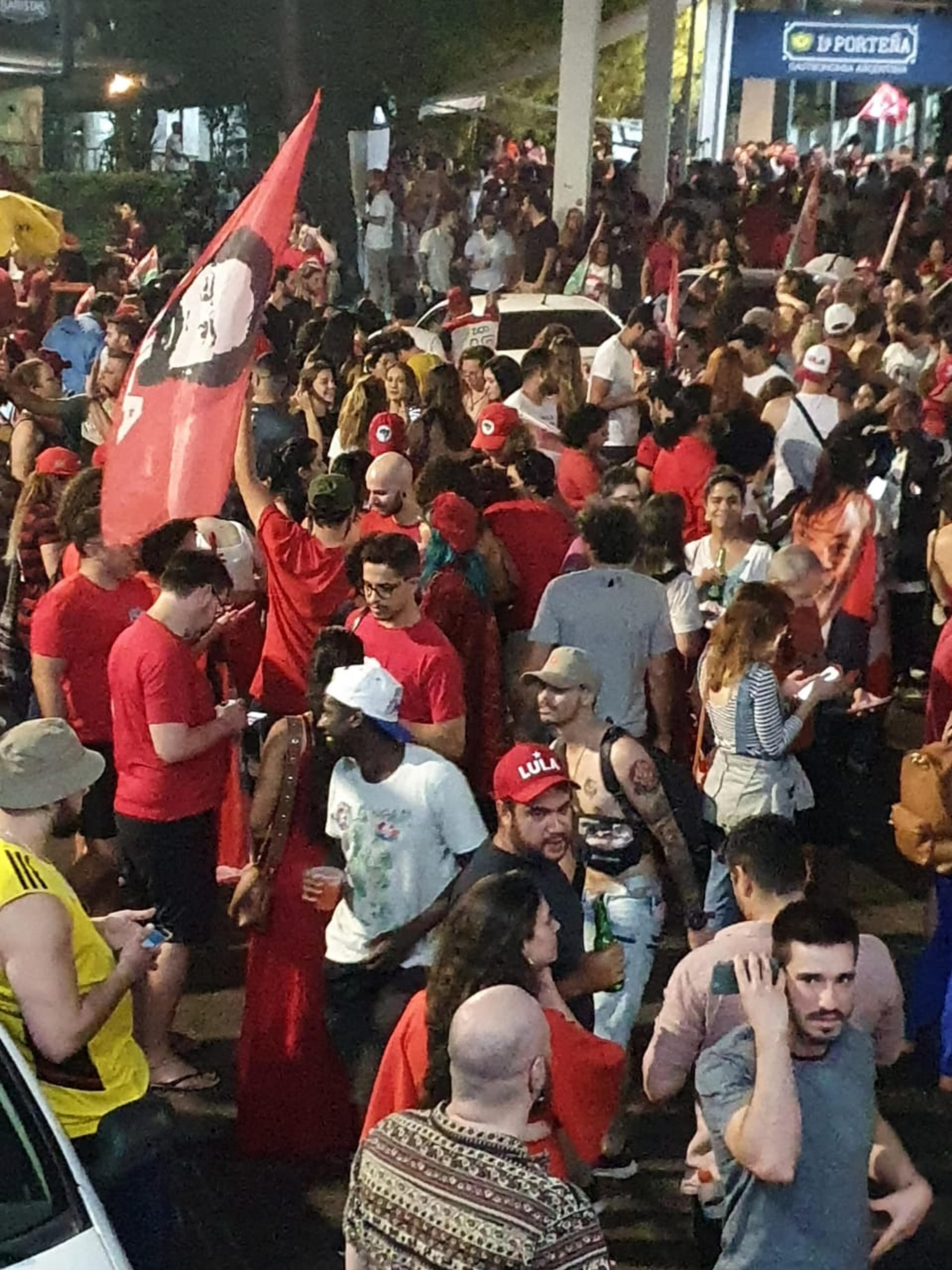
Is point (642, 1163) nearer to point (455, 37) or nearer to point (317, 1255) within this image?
point (317, 1255)

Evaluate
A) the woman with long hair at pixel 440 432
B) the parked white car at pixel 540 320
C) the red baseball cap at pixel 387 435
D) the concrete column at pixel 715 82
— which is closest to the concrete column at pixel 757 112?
the concrete column at pixel 715 82

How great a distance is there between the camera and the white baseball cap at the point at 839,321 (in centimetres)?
1180

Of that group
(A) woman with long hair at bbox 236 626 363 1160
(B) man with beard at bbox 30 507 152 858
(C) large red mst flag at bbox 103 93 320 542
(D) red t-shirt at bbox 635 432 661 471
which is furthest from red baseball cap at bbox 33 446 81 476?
(D) red t-shirt at bbox 635 432 661 471

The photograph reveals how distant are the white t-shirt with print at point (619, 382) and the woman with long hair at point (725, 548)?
135 inches

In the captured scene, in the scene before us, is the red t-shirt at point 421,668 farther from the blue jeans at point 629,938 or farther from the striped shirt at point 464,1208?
the striped shirt at point 464,1208

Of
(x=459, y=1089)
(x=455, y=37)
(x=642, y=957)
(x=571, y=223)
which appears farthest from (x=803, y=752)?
(x=455, y=37)

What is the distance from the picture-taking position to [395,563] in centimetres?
592

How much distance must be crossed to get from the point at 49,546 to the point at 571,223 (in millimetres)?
15542

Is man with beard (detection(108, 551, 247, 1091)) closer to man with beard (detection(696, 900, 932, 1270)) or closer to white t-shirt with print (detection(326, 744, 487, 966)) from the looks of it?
white t-shirt with print (detection(326, 744, 487, 966))

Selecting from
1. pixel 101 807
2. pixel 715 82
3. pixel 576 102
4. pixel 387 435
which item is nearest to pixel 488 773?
pixel 101 807

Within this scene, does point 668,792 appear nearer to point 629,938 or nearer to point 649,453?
point 629,938

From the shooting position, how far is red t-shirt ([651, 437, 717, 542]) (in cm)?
881

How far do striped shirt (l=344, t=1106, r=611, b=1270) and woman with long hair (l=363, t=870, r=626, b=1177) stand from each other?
1.31ft

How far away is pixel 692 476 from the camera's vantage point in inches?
348
